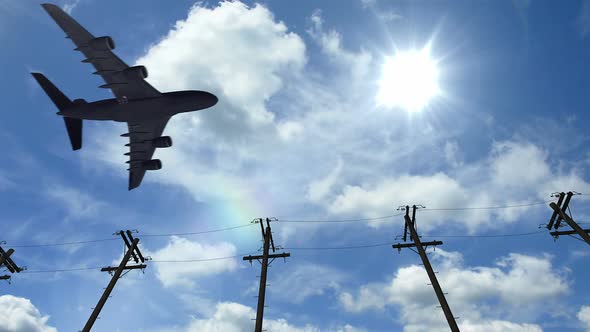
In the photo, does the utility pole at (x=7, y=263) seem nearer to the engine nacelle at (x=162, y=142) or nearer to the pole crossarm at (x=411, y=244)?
the engine nacelle at (x=162, y=142)

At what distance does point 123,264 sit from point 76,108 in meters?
15.1

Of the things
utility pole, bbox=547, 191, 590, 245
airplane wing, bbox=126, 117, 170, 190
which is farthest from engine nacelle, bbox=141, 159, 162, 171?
utility pole, bbox=547, 191, 590, 245

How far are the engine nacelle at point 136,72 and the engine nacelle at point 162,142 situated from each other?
8.75 metres

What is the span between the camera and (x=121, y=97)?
30188mm

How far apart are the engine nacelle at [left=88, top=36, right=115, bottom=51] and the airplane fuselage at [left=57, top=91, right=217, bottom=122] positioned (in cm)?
516

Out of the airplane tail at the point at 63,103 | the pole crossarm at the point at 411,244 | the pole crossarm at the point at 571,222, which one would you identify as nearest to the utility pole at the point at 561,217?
the pole crossarm at the point at 571,222

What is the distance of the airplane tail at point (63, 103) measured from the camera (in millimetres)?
31953

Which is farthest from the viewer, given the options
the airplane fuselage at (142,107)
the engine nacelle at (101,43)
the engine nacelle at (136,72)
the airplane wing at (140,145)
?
the airplane wing at (140,145)

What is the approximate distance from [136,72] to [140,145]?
1103cm

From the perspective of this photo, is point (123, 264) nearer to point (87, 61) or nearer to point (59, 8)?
point (87, 61)

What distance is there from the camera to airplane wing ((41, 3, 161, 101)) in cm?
2459

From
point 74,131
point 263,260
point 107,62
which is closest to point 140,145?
point 74,131

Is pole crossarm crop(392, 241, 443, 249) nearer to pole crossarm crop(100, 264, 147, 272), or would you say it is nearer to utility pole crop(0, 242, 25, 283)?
pole crossarm crop(100, 264, 147, 272)

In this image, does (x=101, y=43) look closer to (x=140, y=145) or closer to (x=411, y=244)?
(x=140, y=145)
